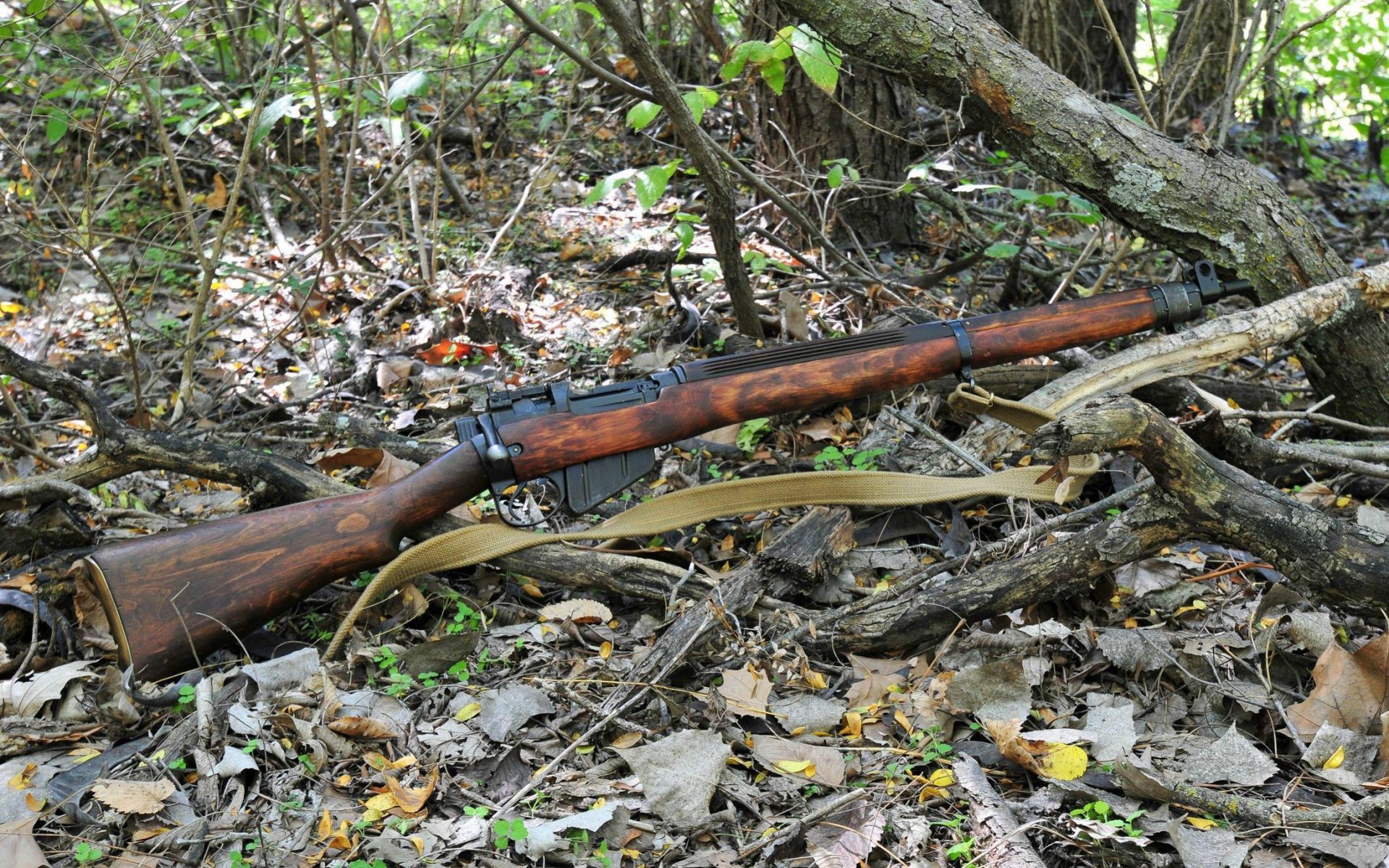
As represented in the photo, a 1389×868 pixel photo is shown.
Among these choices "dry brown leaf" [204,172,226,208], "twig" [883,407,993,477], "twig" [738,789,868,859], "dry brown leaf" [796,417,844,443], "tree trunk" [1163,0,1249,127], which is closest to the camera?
"twig" [738,789,868,859]

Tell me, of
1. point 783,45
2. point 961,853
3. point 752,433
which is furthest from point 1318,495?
point 783,45

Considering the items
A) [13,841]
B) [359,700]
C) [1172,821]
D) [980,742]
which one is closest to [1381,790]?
[1172,821]

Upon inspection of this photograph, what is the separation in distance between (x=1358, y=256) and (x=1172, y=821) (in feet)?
17.0

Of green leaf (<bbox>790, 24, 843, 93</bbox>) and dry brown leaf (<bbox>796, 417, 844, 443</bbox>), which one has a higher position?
green leaf (<bbox>790, 24, 843, 93</bbox>)

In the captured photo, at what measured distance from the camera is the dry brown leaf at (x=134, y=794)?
9.04ft

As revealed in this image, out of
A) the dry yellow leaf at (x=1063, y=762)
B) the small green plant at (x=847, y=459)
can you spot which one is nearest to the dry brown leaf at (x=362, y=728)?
the dry yellow leaf at (x=1063, y=762)

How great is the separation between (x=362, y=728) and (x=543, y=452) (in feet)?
3.84

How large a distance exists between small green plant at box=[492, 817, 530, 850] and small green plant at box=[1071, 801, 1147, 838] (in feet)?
4.37

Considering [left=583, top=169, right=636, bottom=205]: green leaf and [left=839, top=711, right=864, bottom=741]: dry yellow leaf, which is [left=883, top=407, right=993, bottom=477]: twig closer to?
[left=839, top=711, right=864, bottom=741]: dry yellow leaf

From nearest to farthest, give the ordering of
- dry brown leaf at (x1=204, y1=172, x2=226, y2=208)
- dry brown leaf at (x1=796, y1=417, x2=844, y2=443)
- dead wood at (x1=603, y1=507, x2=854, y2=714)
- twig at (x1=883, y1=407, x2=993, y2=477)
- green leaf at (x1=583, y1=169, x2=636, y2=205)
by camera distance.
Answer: dead wood at (x1=603, y1=507, x2=854, y2=714)
twig at (x1=883, y1=407, x2=993, y2=477)
green leaf at (x1=583, y1=169, x2=636, y2=205)
dry brown leaf at (x1=796, y1=417, x2=844, y2=443)
dry brown leaf at (x1=204, y1=172, x2=226, y2=208)

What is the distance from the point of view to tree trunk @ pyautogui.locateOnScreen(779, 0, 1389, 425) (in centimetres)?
416

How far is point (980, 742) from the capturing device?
288 centimetres

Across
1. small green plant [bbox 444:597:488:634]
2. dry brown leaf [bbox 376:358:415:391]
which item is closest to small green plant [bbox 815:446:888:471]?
small green plant [bbox 444:597:488:634]

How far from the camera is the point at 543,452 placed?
150 inches
